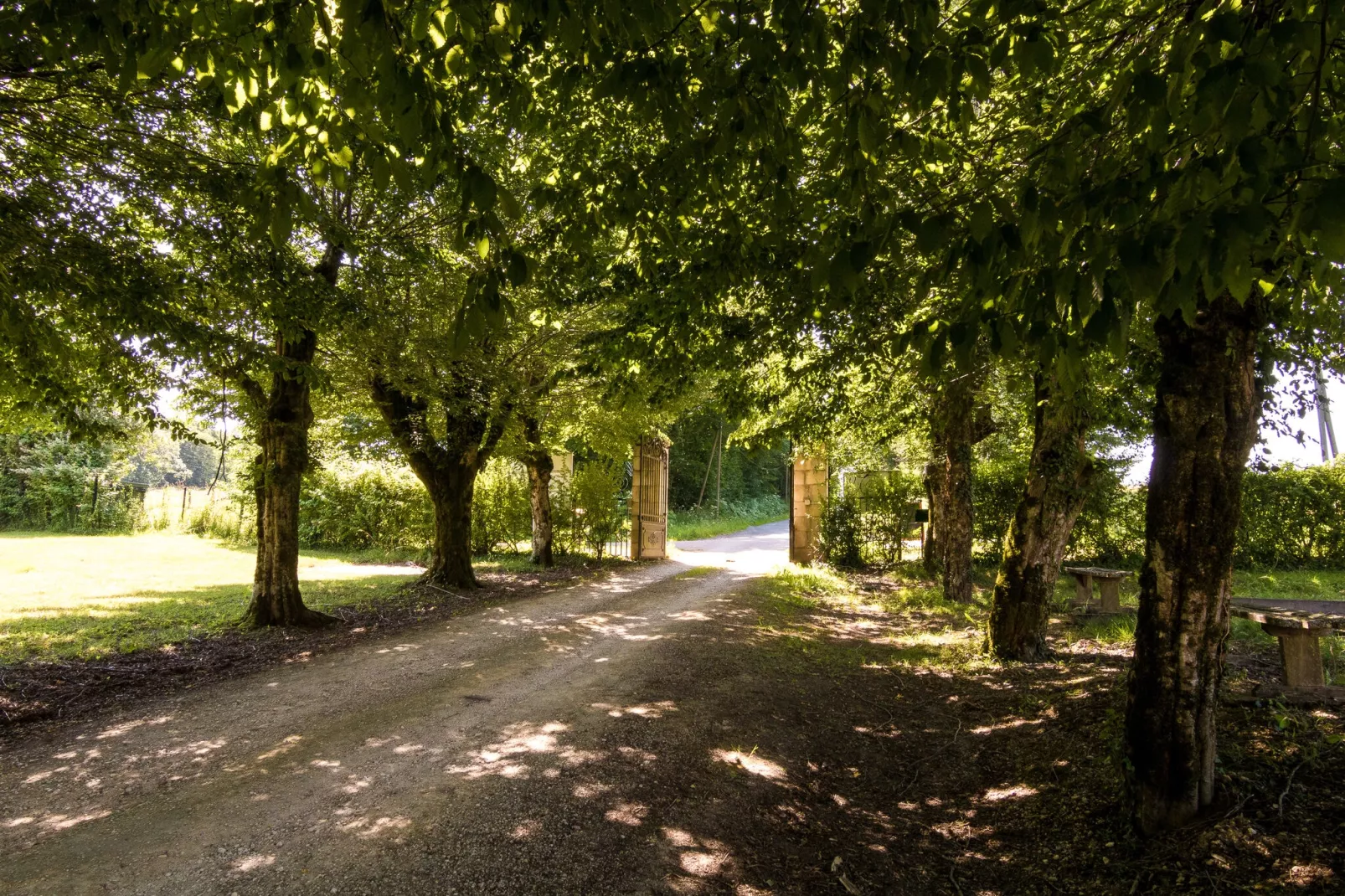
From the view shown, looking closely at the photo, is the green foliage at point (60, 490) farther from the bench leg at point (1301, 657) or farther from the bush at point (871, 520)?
the bench leg at point (1301, 657)

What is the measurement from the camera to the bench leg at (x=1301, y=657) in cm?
524

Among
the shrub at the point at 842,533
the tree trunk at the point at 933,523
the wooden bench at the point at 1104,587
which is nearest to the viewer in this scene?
the wooden bench at the point at 1104,587

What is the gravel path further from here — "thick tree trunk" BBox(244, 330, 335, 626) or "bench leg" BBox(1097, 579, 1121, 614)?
"bench leg" BBox(1097, 579, 1121, 614)

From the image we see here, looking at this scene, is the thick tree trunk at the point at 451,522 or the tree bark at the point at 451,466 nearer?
the tree bark at the point at 451,466

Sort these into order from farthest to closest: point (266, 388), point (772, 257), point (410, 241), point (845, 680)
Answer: point (266, 388), point (410, 241), point (845, 680), point (772, 257)

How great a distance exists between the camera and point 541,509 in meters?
16.3

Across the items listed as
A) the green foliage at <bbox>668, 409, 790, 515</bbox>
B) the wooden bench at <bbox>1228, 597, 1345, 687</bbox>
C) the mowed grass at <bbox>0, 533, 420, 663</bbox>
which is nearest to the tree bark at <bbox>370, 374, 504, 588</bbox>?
the mowed grass at <bbox>0, 533, 420, 663</bbox>

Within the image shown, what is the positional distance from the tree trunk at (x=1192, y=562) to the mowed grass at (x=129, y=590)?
969 cm

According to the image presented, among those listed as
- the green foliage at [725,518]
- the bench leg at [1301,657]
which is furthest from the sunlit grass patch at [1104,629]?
the green foliage at [725,518]

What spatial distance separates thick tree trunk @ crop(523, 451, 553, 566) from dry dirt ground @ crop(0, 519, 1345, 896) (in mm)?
8641

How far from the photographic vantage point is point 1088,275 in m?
2.02

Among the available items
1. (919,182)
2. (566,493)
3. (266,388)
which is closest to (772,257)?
(919,182)

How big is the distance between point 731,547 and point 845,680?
55.6 ft

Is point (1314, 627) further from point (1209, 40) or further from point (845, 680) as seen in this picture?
point (1209, 40)
